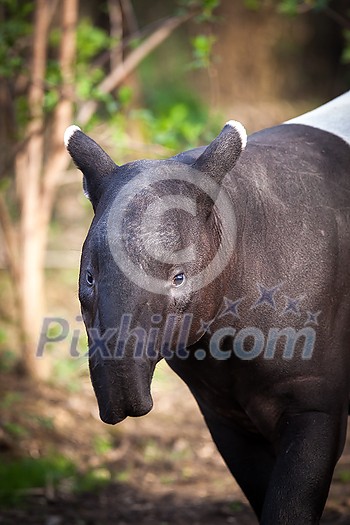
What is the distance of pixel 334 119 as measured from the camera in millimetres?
3744

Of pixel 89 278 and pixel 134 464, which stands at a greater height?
pixel 89 278

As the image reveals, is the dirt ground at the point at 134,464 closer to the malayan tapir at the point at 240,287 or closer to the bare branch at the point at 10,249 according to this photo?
the bare branch at the point at 10,249

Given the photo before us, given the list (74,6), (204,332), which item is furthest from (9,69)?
(204,332)

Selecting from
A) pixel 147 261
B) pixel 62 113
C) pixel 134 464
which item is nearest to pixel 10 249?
pixel 62 113

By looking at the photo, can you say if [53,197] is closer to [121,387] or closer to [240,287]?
[240,287]

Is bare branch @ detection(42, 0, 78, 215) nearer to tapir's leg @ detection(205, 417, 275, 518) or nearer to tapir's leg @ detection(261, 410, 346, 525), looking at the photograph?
tapir's leg @ detection(205, 417, 275, 518)

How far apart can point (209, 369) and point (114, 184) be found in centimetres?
81

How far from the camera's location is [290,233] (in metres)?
3.31

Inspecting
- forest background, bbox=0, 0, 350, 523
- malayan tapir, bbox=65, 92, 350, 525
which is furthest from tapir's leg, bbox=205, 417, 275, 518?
forest background, bbox=0, 0, 350, 523

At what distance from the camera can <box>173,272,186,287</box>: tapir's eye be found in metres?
2.86

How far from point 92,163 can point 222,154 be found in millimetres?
456

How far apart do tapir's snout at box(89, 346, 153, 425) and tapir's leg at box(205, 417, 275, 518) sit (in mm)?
1078

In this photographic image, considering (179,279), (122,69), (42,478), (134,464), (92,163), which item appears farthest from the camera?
(122,69)

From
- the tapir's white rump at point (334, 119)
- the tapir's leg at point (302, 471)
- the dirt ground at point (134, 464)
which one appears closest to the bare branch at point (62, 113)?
the dirt ground at point (134, 464)
